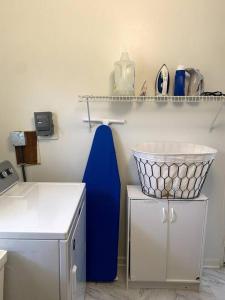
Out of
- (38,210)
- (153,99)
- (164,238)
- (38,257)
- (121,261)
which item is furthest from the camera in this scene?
(121,261)

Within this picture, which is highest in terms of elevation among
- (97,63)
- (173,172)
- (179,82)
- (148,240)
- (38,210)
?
(97,63)

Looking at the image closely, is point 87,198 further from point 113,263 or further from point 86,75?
point 86,75

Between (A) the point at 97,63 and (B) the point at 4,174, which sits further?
(A) the point at 97,63

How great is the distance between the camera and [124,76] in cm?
190

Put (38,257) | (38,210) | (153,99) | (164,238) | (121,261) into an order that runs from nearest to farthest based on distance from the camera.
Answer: (38,257), (38,210), (164,238), (153,99), (121,261)

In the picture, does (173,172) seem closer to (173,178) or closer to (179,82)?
(173,178)

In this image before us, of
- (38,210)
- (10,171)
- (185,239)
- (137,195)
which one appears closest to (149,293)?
(185,239)

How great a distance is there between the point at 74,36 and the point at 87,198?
1.32 m

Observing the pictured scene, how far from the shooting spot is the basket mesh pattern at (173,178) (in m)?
1.73

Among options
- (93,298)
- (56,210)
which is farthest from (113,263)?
(56,210)

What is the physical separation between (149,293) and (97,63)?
189 centimetres

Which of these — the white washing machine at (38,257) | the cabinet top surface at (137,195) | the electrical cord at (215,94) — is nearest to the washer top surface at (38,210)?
the white washing machine at (38,257)

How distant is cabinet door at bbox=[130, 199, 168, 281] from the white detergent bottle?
85cm

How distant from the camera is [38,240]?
1.10m
